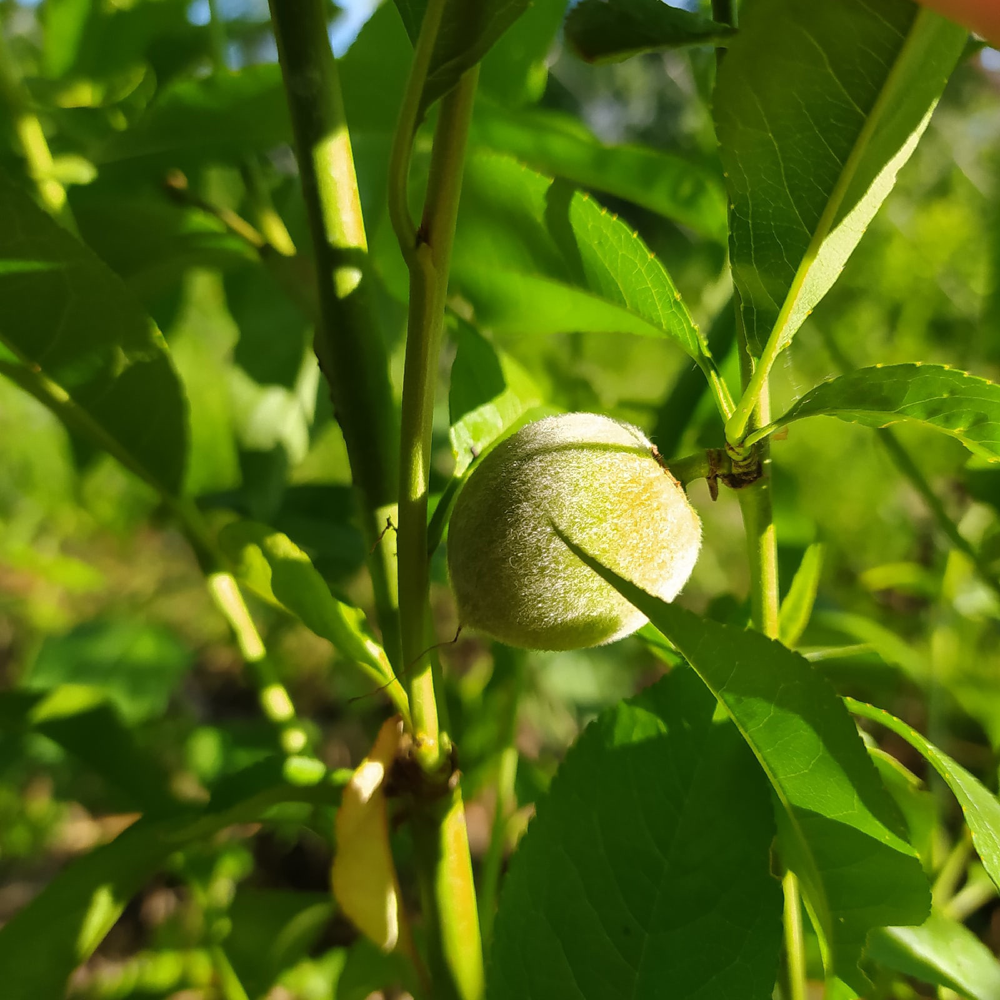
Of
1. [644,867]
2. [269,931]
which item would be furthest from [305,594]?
[269,931]

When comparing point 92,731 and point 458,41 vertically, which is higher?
point 458,41

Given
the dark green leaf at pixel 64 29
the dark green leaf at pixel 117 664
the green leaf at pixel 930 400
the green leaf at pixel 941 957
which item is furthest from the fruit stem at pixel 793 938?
the dark green leaf at pixel 64 29

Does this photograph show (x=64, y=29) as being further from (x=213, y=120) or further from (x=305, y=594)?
(x=305, y=594)

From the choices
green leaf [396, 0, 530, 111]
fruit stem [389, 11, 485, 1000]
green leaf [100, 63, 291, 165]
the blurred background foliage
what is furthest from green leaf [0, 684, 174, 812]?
green leaf [396, 0, 530, 111]

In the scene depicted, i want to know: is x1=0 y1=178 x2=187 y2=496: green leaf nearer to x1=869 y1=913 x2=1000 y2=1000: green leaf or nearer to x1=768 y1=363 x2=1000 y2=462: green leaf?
x1=768 y1=363 x2=1000 y2=462: green leaf

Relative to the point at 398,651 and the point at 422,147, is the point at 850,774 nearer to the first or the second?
the point at 398,651
